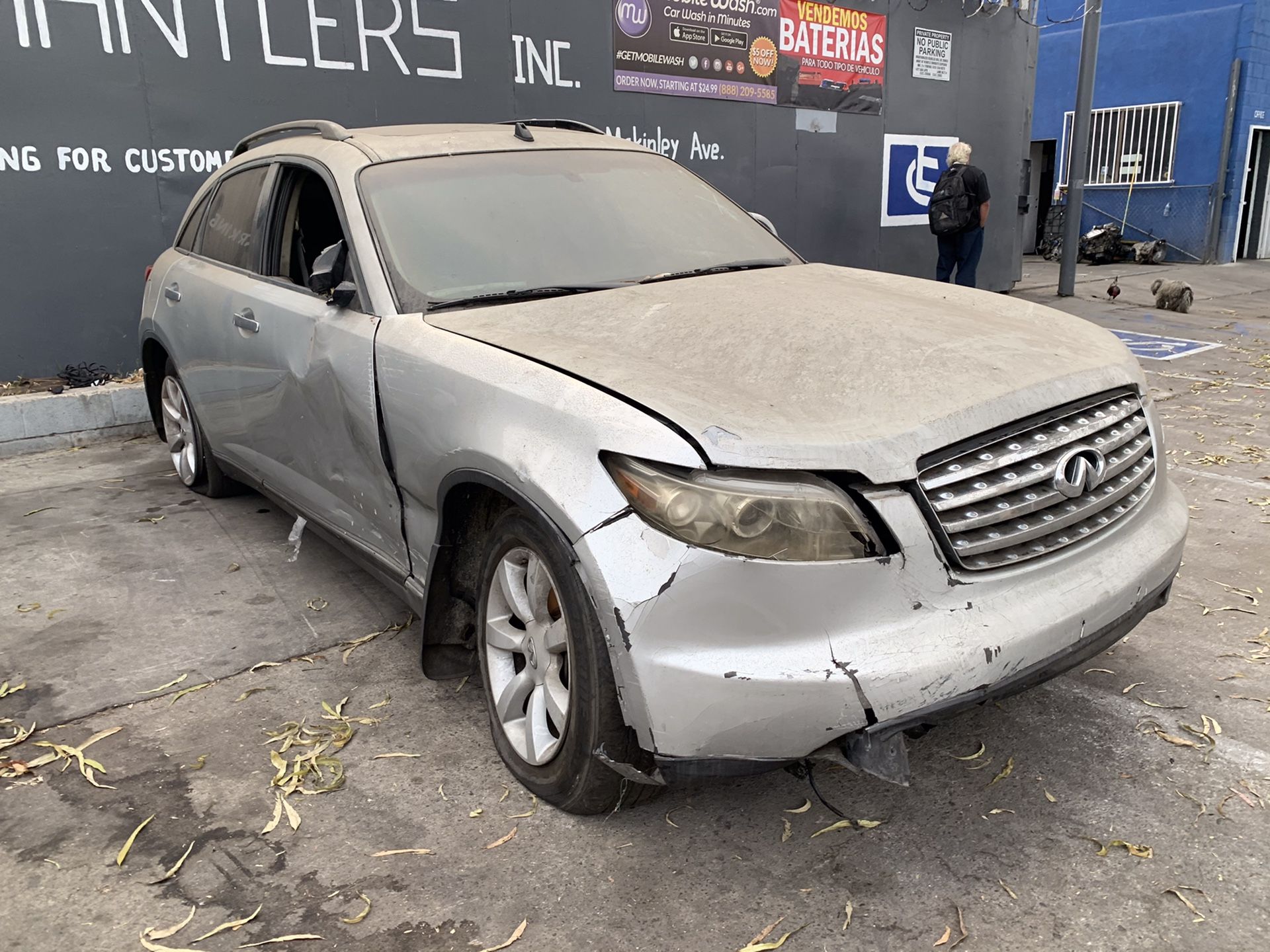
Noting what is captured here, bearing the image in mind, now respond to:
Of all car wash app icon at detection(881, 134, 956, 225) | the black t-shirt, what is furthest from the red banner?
the black t-shirt

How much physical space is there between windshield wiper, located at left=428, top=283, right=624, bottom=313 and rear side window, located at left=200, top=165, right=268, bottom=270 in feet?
4.81

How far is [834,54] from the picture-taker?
11352 millimetres

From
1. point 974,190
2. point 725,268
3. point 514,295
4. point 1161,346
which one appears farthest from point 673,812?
point 974,190

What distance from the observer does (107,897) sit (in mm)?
2422

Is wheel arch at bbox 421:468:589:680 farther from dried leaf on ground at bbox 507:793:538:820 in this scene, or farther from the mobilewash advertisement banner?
the mobilewash advertisement banner

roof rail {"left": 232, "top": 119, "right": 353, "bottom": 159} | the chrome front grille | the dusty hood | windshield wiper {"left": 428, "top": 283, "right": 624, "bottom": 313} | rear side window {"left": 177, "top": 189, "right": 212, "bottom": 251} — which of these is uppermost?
roof rail {"left": 232, "top": 119, "right": 353, "bottom": 159}

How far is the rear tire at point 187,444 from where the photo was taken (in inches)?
205

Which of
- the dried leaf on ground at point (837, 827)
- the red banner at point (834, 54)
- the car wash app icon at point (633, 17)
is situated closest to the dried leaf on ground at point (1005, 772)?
the dried leaf on ground at point (837, 827)

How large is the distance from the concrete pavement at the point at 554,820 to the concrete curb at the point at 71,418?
297cm

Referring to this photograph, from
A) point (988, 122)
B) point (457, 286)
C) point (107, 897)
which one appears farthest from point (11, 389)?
point (988, 122)

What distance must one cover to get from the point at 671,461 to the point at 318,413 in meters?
1.85

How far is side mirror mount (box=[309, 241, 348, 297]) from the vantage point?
3.37 meters

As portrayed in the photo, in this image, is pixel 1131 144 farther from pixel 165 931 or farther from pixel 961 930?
pixel 165 931

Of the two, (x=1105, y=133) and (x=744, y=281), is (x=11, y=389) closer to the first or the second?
(x=744, y=281)
